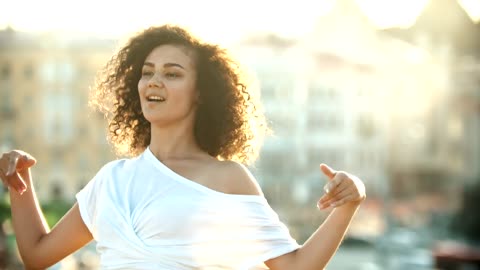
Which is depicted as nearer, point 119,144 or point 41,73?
point 119,144

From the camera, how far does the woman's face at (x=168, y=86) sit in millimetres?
2822

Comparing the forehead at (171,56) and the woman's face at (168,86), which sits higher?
the forehead at (171,56)

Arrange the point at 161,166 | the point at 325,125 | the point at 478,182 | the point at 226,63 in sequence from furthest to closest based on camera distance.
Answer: the point at 325,125 → the point at 478,182 → the point at 226,63 → the point at 161,166

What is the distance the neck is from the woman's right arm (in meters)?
0.24

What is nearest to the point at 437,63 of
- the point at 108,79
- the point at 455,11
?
the point at 455,11

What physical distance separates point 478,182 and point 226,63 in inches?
2298

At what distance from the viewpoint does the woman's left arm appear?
2615 mm

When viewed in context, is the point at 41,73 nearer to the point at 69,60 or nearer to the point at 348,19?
the point at 69,60

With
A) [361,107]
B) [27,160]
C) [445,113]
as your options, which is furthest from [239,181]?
[361,107]

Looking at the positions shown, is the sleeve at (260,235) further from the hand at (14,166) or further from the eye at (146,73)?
the hand at (14,166)

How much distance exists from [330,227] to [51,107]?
220 ft

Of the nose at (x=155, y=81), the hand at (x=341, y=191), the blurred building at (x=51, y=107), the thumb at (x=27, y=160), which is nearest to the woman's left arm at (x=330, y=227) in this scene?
the hand at (x=341, y=191)

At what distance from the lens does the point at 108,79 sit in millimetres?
3225

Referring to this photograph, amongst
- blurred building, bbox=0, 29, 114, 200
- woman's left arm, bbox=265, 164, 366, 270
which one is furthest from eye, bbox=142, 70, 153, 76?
blurred building, bbox=0, 29, 114, 200
